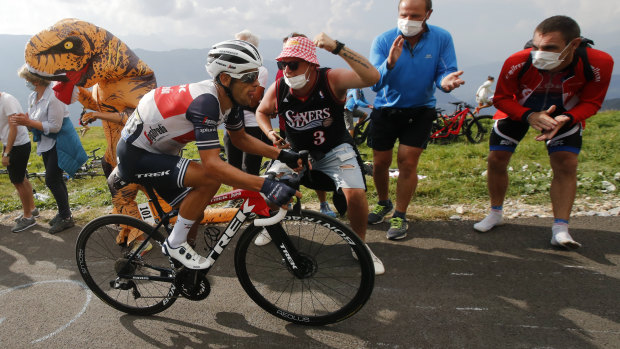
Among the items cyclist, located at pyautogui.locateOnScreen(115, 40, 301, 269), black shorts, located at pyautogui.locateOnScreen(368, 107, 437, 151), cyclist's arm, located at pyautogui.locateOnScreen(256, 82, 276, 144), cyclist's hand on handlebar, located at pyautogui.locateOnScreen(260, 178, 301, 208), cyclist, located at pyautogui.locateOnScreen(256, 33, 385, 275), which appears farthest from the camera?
black shorts, located at pyautogui.locateOnScreen(368, 107, 437, 151)

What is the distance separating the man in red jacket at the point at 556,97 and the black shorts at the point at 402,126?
77 cm

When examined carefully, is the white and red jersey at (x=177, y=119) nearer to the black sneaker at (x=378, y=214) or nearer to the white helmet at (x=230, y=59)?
the white helmet at (x=230, y=59)

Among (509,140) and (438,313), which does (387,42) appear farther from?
(438,313)

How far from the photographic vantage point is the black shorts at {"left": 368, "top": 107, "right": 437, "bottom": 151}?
4164mm

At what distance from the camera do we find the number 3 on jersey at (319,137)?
12.1 feet

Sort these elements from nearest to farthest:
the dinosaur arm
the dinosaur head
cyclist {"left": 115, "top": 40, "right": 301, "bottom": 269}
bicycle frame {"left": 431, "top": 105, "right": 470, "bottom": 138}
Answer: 1. cyclist {"left": 115, "top": 40, "right": 301, "bottom": 269}
2. the dinosaur head
3. the dinosaur arm
4. bicycle frame {"left": 431, "top": 105, "right": 470, "bottom": 138}

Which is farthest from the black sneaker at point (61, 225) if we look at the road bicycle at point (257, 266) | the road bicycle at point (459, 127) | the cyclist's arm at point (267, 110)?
the road bicycle at point (459, 127)

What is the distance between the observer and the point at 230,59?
259 centimetres

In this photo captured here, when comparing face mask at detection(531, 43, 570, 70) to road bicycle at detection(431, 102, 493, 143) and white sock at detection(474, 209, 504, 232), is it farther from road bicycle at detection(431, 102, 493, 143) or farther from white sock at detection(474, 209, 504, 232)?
road bicycle at detection(431, 102, 493, 143)

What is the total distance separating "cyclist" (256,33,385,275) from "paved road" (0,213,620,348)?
62 cm


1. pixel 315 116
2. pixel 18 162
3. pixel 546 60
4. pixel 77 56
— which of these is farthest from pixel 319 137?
pixel 18 162

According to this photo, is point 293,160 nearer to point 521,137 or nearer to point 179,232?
point 179,232

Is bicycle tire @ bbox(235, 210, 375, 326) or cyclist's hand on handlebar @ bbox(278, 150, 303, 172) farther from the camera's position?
cyclist's hand on handlebar @ bbox(278, 150, 303, 172)

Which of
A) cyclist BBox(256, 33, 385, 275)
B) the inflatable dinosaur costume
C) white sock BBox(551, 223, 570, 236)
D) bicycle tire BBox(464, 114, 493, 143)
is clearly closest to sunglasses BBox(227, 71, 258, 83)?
cyclist BBox(256, 33, 385, 275)
